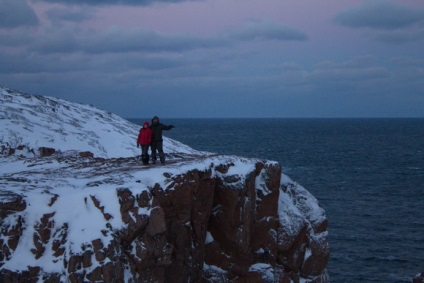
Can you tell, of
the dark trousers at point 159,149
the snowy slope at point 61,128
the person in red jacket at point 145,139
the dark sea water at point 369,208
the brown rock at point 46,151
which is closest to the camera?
the person in red jacket at point 145,139

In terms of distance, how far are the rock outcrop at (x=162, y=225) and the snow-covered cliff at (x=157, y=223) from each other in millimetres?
41

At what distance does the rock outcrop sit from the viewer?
17.0 meters

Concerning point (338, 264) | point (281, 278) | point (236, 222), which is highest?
point (236, 222)

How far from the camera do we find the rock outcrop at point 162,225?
1702cm

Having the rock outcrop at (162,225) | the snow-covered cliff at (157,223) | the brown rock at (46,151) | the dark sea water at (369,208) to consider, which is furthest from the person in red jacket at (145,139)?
the dark sea water at (369,208)

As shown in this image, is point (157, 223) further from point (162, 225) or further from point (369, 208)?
point (369, 208)

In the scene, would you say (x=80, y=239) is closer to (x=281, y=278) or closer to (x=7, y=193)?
(x=7, y=193)

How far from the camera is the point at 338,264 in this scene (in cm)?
3878

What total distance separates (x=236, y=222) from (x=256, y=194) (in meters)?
2.23

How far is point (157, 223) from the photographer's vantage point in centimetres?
1845

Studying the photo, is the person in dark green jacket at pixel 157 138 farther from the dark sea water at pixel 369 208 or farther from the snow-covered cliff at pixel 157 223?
the dark sea water at pixel 369 208

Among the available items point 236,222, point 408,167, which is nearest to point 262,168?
point 236,222

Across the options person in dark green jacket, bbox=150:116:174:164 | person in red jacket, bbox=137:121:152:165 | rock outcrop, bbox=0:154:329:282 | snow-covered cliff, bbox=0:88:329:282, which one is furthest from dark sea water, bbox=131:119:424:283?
person in red jacket, bbox=137:121:152:165

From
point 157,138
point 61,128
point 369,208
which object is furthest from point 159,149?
point 369,208
